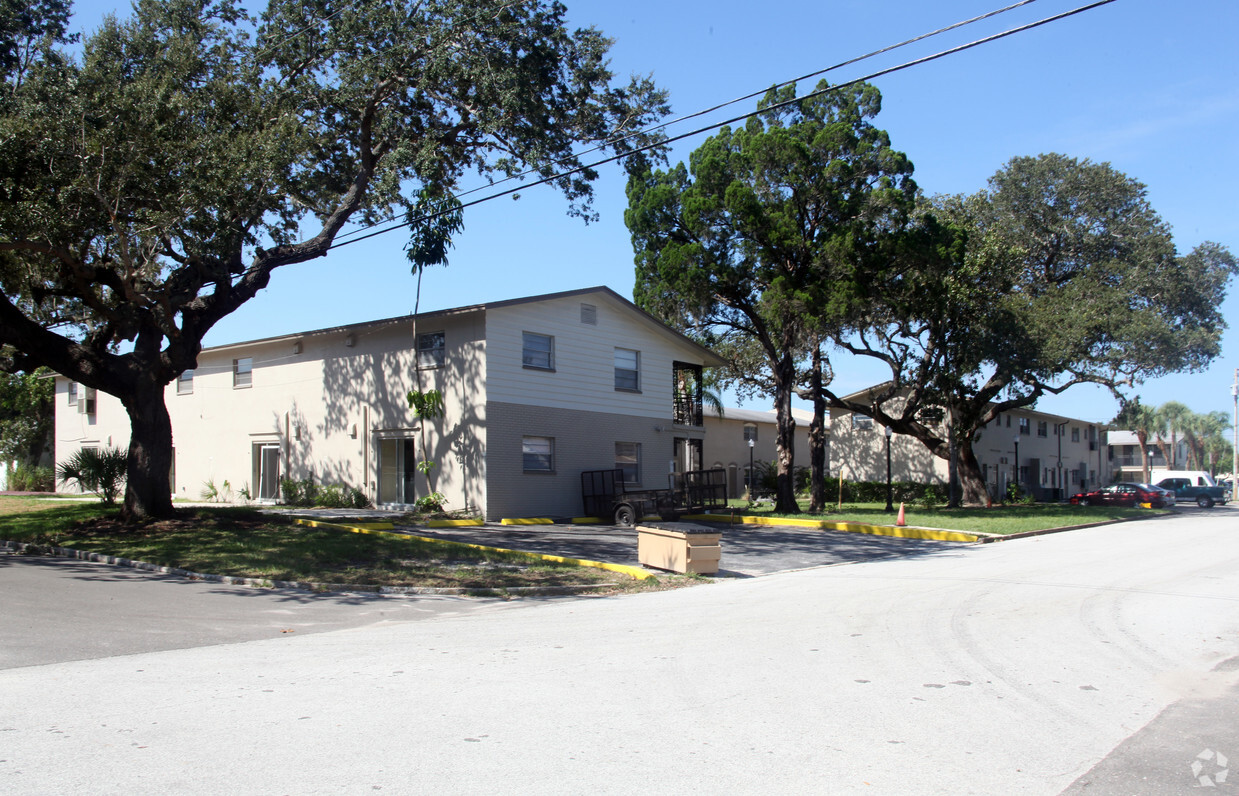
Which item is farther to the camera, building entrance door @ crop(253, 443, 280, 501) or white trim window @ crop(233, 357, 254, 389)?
white trim window @ crop(233, 357, 254, 389)

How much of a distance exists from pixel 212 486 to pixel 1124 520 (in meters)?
32.2

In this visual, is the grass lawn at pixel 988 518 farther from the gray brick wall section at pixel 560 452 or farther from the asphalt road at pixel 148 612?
the asphalt road at pixel 148 612

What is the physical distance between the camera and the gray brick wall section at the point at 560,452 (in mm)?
22641

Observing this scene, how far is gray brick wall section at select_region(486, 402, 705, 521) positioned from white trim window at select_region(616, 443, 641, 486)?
0.17 meters

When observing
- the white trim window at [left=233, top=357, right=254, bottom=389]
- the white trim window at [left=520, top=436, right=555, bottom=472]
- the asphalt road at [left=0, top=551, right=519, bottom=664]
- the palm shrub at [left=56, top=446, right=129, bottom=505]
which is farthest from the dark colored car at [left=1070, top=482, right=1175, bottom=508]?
the palm shrub at [left=56, top=446, right=129, bottom=505]

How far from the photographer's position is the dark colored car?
4359 cm

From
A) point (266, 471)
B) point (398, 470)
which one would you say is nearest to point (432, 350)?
point (398, 470)

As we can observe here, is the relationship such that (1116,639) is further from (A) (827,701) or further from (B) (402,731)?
(B) (402,731)

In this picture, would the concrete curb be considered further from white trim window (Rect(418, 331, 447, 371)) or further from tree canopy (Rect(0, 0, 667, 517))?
white trim window (Rect(418, 331, 447, 371))

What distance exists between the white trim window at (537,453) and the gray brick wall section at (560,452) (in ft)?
0.47

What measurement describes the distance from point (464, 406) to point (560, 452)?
124 inches

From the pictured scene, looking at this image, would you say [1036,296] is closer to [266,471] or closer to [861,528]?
[861,528]

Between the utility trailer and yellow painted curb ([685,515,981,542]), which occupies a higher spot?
the utility trailer

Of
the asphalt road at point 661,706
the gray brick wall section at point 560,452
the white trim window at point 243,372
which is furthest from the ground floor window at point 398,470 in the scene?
the asphalt road at point 661,706
